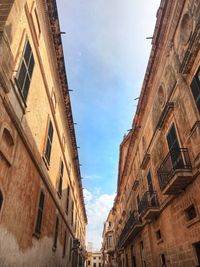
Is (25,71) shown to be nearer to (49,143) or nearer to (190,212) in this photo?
(49,143)

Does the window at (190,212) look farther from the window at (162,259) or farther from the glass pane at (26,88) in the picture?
the glass pane at (26,88)

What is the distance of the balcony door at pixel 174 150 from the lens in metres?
8.82

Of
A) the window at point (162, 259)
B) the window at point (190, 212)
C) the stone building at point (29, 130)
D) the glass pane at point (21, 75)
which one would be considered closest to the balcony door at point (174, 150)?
the window at point (190, 212)

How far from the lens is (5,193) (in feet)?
20.6

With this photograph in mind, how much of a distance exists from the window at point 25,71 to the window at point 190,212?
7095mm

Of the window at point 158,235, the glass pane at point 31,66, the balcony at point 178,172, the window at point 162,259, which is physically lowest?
the window at point 162,259

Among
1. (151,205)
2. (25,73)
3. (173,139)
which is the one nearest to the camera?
(25,73)

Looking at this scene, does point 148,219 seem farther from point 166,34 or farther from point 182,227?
point 166,34

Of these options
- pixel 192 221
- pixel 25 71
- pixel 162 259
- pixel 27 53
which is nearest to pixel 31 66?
pixel 27 53

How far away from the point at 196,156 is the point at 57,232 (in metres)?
9.18

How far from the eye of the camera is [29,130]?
335 inches

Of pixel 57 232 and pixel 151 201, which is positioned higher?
pixel 151 201

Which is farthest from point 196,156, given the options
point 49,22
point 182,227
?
point 49,22

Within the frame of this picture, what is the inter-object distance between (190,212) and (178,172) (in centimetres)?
184
